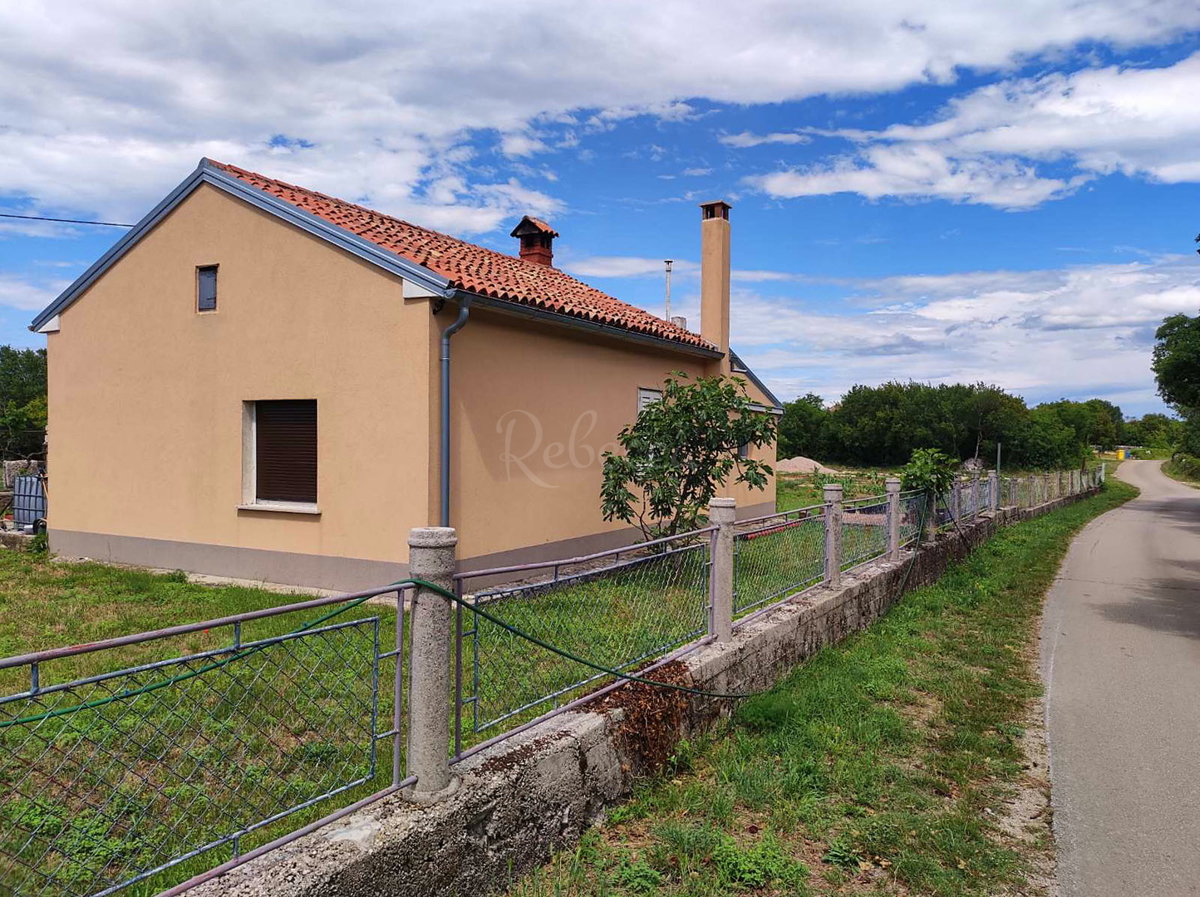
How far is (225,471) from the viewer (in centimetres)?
939

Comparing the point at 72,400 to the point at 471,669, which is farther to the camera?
the point at 72,400

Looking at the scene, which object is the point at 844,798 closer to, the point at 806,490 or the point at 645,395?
the point at 645,395

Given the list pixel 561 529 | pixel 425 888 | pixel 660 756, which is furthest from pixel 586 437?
pixel 425 888

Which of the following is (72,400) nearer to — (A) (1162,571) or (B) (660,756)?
(B) (660,756)

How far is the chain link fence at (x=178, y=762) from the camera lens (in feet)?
7.94

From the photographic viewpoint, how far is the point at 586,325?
32.9ft

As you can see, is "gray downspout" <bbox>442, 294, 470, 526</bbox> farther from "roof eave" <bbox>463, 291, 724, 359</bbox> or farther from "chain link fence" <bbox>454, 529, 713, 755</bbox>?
"chain link fence" <bbox>454, 529, 713, 755</bbox>

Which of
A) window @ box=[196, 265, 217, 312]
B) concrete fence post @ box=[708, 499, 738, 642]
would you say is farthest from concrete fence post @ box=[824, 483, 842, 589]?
window @ box=[196, 265, 217, 312]

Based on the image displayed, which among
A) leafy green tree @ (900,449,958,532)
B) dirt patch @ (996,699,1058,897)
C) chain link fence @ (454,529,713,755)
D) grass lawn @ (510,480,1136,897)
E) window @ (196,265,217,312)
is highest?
window @ (196,265,217,312)

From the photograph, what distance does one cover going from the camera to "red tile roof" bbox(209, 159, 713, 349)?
8641 mm

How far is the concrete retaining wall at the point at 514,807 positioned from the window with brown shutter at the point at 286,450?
18.5 ft

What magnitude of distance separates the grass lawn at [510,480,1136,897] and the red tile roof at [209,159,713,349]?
5139mm

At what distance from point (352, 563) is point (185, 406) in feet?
10.7

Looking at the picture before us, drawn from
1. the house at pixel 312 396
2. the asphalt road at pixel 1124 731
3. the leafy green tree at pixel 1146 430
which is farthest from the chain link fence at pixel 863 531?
the leafy green tree at pixel 1146 430
